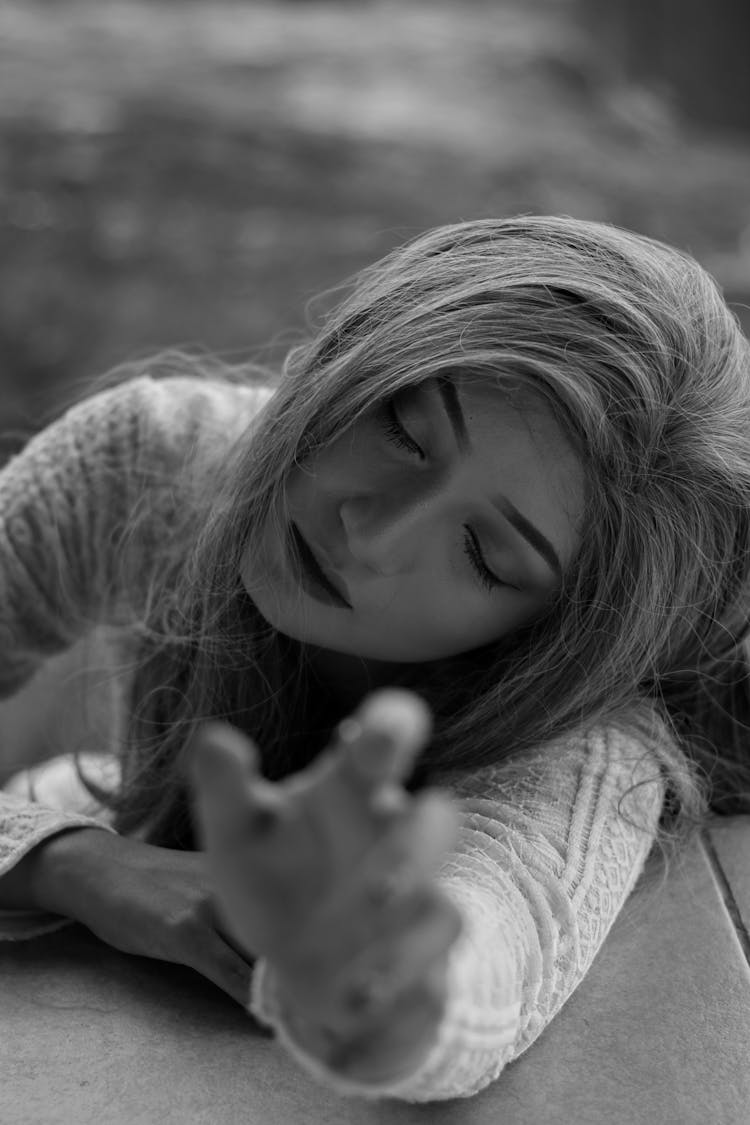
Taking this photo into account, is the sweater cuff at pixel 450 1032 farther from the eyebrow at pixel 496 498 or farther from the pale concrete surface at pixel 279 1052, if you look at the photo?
the eyebrow at pixel 496 498

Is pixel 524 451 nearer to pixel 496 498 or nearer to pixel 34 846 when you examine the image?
pixel 496 498

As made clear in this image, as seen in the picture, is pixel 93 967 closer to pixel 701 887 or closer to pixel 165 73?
pixel 701 887

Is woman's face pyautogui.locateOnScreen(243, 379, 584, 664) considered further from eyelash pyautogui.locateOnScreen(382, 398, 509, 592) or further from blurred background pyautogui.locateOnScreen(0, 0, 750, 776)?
blurred background pyautogui.locateOnScreen(0, 0, 750, 776)

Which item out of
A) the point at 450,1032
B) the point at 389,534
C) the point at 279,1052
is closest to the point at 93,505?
the point at 389,534

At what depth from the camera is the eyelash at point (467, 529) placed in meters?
0.88

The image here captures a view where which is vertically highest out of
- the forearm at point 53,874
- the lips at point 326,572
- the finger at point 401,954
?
the finger at point 401,954

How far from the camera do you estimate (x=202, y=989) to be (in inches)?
35.4

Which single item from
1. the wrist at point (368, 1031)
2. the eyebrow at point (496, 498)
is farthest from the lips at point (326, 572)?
the wrist at point (368, 1031)

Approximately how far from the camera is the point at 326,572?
3.00ft

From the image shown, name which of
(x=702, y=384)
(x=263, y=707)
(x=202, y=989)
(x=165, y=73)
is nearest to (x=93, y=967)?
(x=202, y=989)

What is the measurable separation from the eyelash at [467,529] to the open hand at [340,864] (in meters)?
0.37

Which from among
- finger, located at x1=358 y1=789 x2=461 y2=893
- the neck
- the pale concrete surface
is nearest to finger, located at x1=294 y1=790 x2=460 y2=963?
finger, located at x1=358 y1=789 x2=461 y2=893

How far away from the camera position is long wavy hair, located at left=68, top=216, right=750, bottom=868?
2.93ft

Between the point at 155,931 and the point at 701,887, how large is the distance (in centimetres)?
49
